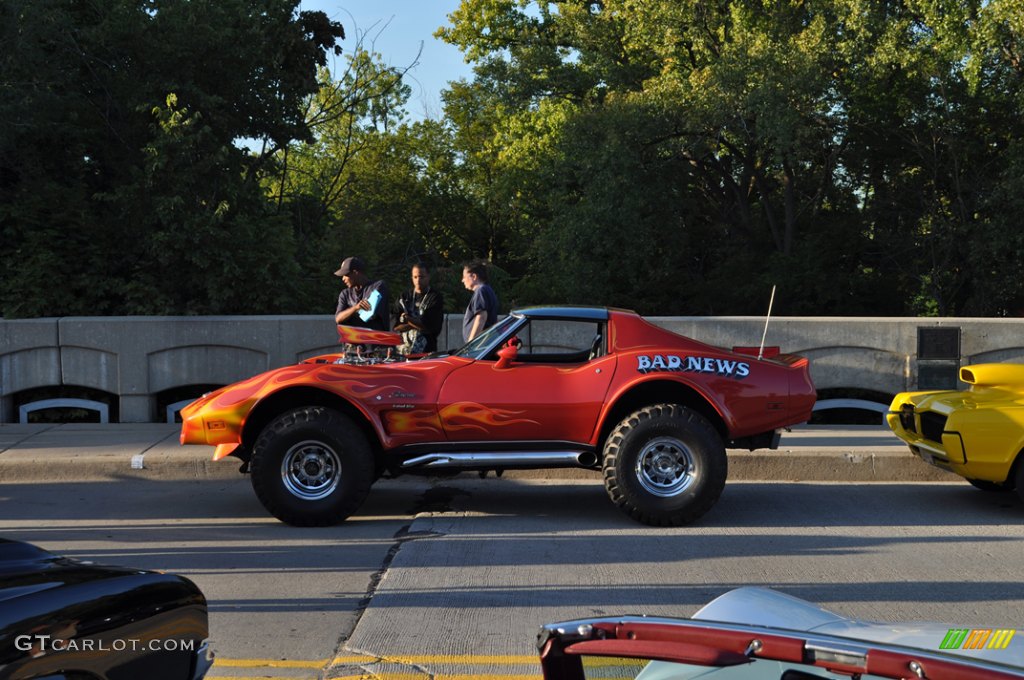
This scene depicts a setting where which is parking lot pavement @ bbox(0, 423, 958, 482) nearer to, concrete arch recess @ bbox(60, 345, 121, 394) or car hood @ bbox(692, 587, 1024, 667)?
concrete arch recess @ bbox(60, 345, 121, 394)

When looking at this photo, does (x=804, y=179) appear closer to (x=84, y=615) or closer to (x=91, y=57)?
(x=91, y=57)

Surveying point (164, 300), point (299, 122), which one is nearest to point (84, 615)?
point (164, 300)

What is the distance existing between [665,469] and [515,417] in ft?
3.86

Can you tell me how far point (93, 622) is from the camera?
306cm

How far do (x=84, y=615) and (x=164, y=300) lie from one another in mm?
13159

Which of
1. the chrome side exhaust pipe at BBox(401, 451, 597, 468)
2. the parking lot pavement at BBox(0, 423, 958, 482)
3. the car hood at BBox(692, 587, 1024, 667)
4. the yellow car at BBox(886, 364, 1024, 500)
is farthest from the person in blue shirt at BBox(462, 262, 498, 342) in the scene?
the car hood at BBox(692, 587, 1024, 667)

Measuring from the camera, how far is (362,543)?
7.28 metres

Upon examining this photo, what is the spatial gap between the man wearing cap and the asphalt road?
1538mm

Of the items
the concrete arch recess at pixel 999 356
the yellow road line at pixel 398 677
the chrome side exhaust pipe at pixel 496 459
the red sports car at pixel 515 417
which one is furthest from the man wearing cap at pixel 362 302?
the concrete arch recess at pixel 999 356

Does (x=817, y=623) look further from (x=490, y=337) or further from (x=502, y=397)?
(x=490, y=337)

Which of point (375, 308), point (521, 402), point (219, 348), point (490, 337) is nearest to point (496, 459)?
point (521, 402)

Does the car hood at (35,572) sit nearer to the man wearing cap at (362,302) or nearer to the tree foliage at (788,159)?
the man wearing cap at (362,302)

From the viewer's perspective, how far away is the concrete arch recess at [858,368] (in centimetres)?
1215

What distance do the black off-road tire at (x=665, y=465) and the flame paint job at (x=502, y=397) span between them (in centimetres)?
26
